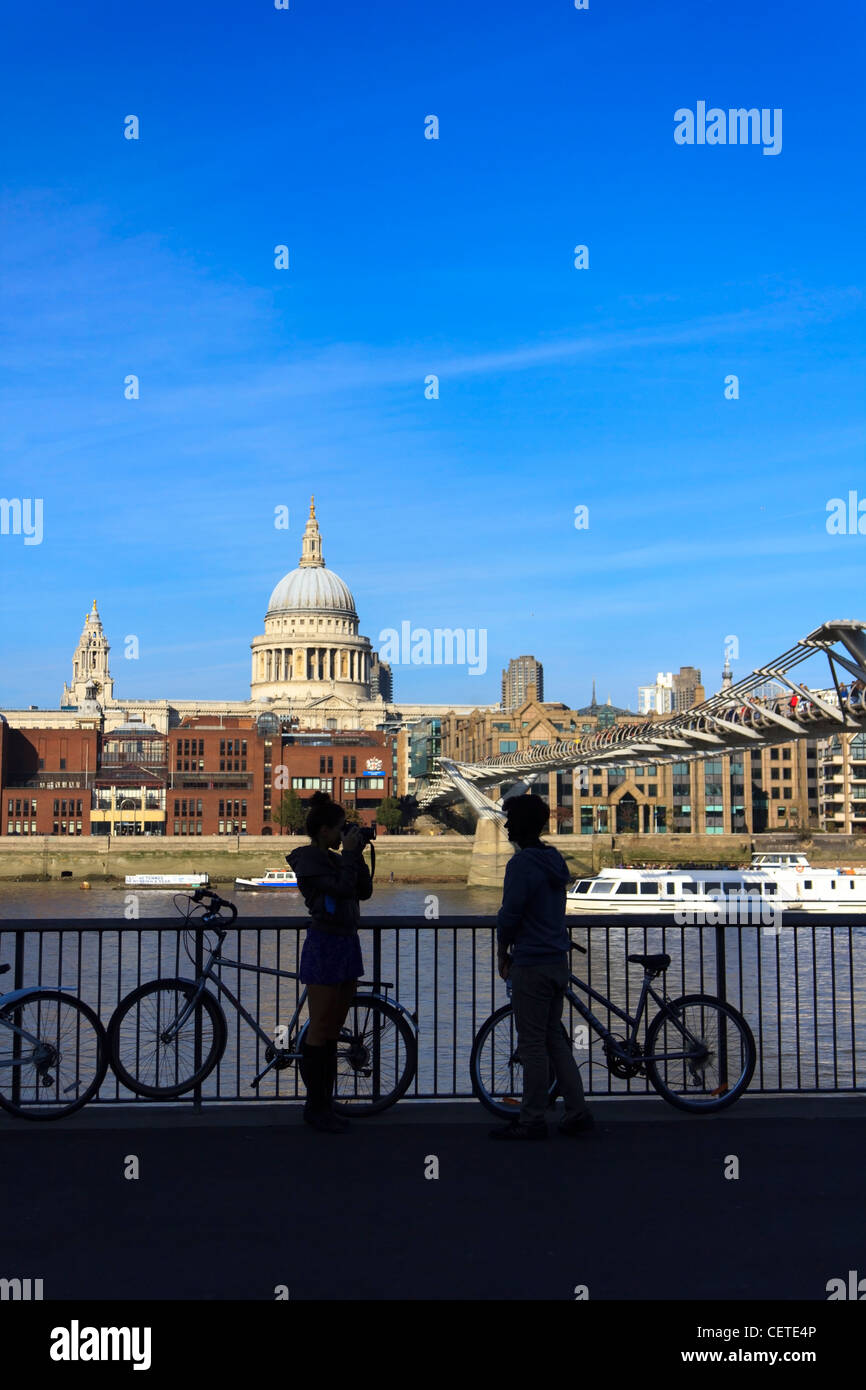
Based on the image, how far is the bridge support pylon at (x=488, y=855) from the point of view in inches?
2977

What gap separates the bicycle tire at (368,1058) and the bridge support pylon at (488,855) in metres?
67.3

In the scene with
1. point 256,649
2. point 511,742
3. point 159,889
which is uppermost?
point 256,649

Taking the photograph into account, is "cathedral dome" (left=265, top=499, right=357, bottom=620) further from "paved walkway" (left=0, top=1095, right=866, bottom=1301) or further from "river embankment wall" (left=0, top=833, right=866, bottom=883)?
"paved walkway" (left=0, top=1095, right=866, bottom=1301)

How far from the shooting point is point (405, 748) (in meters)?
138

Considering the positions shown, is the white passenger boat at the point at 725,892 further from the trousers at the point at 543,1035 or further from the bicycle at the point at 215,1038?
the trousers at the point at 543,1035

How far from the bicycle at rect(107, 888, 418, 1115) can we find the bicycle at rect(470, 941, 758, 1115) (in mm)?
474

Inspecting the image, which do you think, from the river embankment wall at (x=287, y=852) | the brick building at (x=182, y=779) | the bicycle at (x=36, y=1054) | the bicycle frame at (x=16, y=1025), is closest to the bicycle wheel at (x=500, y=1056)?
the bicycle at (x=36, y=1054)

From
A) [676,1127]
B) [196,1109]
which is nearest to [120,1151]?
[196,1109]

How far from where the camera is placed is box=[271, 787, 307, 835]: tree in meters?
95.8

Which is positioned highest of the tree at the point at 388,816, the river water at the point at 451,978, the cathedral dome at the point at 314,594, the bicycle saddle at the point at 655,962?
the cathedral dome at the point at 314,594

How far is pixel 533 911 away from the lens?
7.16m

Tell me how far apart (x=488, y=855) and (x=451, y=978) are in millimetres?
46023

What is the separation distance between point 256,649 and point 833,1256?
559 ft
